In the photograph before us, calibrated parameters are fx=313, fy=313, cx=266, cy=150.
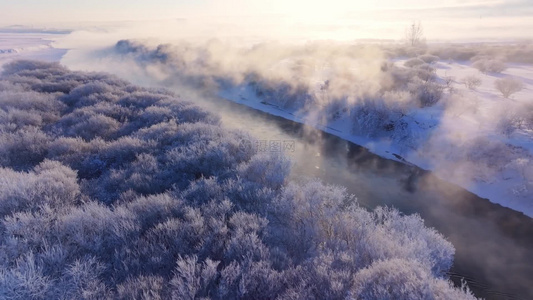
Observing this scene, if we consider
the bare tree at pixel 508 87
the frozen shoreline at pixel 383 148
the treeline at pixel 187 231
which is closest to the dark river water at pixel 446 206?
the frozen shoreline at pixel 383 148

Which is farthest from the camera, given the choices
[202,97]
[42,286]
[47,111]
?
[202,97]

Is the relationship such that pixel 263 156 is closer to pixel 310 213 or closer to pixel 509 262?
pixel 310 213

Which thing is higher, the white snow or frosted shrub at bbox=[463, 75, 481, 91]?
frosted shrub at bbox=[463, 75, 481, 91]

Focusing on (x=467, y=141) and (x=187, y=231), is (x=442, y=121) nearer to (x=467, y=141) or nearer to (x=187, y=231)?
(x=467, y=141)

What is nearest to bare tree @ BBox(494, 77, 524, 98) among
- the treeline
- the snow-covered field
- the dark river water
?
the snow-covered field

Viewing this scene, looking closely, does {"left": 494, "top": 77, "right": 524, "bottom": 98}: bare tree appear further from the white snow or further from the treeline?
the treeline

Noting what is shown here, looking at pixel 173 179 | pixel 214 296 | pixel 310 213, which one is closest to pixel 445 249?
pixel 310 213

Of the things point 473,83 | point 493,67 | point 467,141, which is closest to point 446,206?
point 467,141
